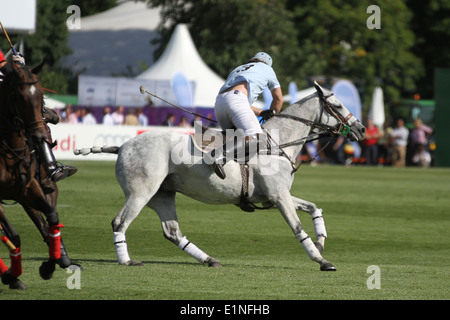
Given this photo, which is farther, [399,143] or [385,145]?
[385,145]

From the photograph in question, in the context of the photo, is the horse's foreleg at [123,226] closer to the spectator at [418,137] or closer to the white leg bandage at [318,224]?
the white leg bandage at [318,224]

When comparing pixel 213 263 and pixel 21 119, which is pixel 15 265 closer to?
pixel 21 119

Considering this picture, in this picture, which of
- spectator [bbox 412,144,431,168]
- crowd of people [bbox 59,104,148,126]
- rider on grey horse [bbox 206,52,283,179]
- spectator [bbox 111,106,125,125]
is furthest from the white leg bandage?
spectator [bbox 412,144,431,168]

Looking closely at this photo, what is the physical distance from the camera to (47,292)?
8.49m

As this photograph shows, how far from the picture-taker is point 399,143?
4125cm

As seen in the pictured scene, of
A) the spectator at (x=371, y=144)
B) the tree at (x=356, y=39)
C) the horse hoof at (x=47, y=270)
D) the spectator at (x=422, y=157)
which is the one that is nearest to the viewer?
the horse hoof at (x=47, y=270)

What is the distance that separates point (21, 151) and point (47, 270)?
1281 mm

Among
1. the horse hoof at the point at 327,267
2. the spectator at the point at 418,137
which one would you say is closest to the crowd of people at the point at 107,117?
the spectator at the point at 418,137

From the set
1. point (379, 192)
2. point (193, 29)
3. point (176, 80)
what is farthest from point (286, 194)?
point (193, 29)

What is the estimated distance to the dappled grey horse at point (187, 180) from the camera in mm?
10727

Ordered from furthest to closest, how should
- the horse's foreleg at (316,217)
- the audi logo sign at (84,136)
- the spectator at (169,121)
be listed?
the spectator at (169,121), the audi logo sign at (84,136), the horse's foreleg at (316,217)

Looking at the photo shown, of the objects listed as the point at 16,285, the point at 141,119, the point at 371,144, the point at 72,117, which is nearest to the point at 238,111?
the point at 16,285

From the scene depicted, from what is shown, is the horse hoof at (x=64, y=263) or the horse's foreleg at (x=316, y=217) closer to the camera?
the horse hoof at (x=64, y=263)

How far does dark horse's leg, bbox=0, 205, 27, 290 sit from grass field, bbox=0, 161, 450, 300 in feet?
0.49
